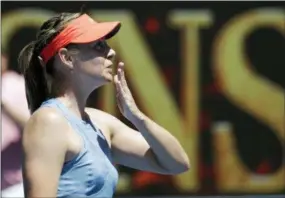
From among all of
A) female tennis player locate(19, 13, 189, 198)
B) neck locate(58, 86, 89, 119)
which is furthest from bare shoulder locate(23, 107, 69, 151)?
neck locate(58, 86, 89, 119)

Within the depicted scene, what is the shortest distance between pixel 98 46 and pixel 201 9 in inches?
174

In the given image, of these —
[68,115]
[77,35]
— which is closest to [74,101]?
[68,115]

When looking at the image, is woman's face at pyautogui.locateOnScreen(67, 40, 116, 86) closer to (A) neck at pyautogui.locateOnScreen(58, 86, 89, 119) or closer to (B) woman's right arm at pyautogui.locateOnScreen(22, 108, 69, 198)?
(A) neck at pyautogui.locateOnScreen(58, 86, 89, 119)

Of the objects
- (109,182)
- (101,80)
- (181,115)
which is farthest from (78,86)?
(181,115)

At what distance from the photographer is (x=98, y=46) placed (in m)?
3.00

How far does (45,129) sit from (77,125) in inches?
5.8

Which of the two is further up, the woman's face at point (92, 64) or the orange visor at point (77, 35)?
the orange visor at point (77, 35)

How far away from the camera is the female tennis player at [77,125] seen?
9.11 ft

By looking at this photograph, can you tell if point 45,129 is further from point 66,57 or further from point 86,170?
point 66,57

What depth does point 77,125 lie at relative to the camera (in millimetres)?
2912

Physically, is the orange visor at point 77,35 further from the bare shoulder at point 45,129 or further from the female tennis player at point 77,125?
the bare shoulder at point 45,129

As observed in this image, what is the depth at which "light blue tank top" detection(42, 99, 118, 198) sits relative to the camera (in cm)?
283

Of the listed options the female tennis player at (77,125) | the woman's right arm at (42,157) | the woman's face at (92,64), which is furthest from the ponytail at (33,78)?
the woman's right arm at (42,157)

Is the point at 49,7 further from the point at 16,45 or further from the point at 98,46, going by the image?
the point at 98,46
